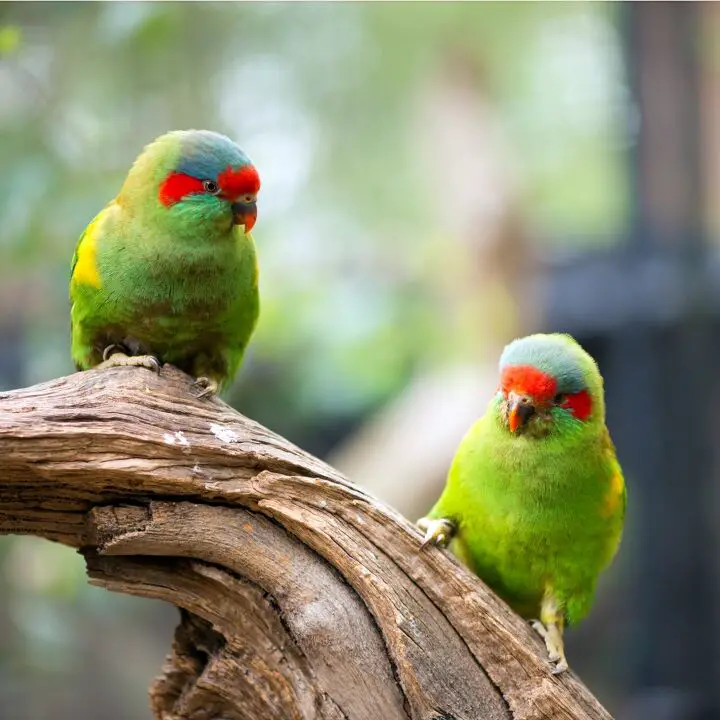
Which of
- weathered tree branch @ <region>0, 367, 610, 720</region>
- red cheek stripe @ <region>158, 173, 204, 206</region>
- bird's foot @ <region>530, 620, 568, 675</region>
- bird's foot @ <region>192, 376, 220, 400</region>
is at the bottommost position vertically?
bird's foot @ <region>530, 620, 568, 675</region>

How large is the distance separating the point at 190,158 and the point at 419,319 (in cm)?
429

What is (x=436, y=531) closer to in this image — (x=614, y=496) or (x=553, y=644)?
(x=553, y=644)

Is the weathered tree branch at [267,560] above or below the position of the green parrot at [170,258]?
below

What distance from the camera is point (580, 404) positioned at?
2.84 meters

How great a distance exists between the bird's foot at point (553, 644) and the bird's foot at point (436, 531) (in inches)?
14.3

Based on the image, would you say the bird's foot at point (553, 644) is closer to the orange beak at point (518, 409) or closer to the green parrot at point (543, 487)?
the green parrot at point (543, 487)

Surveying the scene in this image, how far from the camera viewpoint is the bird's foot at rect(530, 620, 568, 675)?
8.76ft

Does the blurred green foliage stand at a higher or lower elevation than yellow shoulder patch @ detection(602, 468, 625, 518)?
higher

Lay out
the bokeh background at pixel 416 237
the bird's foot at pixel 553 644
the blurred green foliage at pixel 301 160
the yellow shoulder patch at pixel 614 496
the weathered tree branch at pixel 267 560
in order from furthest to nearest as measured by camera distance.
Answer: the bokeh background at pixel 416 237, the blurred green foliage at pixel 301 160, the yellow shoulder patch at pixel 614 496, the bird's foot at pixel 553 644, the weathered tree branch at pixel 267 560

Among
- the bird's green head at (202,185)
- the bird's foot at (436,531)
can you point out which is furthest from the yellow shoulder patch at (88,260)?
the bird's foot at (436,531)

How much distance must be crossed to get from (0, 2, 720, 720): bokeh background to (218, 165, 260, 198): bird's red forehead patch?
185 cm

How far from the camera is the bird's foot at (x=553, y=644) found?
2.67 metres

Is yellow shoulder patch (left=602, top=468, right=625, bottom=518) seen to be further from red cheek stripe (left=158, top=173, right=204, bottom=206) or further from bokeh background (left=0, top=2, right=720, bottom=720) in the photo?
bokeh background (left=0, top=2, right=720, bottom=720)

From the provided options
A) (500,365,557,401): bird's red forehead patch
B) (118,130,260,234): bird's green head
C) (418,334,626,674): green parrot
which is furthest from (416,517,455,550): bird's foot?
(118,130,260,234): bird's green head
